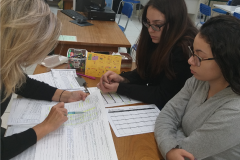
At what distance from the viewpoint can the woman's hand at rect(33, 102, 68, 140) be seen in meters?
0.80

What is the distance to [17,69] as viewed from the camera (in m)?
0.71

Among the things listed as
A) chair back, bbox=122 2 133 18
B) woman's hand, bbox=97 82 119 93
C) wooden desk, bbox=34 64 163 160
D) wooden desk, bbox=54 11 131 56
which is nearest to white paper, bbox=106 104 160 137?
wooden desk, bbox=34 64 163 160

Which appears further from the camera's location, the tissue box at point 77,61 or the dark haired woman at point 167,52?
the tissue box at point 77,61

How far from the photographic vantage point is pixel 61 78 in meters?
1.29

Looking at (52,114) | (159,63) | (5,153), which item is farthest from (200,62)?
(5,153)

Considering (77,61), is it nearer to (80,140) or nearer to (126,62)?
(126,62)

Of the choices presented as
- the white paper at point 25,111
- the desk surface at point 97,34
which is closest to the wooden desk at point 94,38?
the desk surface at point 97,34

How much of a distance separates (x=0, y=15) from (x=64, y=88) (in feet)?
1.99

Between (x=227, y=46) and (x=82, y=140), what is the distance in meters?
0.66

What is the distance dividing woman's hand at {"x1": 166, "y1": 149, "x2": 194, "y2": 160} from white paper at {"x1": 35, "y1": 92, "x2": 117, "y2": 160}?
0.22 meters

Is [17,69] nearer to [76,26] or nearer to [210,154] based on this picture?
[210,154]

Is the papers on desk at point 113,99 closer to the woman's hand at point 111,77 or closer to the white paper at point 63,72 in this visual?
the woman's hand at point 111,77

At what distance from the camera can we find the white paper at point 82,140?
29.6 inches

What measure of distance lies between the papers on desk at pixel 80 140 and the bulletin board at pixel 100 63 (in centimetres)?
41
